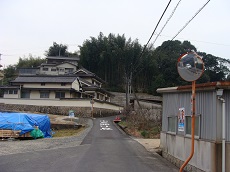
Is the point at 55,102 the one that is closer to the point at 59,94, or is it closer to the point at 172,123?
the point at 59,94

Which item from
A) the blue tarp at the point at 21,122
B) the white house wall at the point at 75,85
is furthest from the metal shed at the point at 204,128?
the white house wall at the point at 75,85

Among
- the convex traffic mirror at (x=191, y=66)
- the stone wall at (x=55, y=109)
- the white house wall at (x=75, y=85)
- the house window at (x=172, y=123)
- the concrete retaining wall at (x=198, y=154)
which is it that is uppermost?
the white house wall at (x=75, y=85)

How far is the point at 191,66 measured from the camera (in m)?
6.65

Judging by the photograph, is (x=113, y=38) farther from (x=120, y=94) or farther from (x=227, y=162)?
(x=227, y=162)

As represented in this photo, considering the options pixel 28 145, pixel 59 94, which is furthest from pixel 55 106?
pixel 28 145

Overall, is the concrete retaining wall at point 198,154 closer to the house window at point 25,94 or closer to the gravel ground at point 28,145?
the gravel ground at point 28,145

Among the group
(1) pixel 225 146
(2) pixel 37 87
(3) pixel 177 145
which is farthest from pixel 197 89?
(2) pixel 37 87

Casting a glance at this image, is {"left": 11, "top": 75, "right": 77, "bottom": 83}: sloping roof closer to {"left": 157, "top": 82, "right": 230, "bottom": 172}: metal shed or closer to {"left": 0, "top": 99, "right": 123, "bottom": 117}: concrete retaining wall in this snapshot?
{"left": 0, "top": 99, "right": 123, "bottom": 117}: concrete retaining wall

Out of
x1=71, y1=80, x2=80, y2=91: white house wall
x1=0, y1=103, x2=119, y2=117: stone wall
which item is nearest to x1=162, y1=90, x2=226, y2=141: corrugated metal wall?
x1=0, y1=103, x2=119, y2=117: stone wall

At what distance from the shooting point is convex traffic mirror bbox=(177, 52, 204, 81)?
655 centimetres

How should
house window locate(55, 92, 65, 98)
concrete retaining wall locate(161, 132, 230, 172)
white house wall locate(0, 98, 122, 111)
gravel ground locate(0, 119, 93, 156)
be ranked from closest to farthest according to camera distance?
concrete retaining wall locate(161, 132, 230, 172) → gravel ground locate(0, 119, 93, 156) → white house wall locate(0, 98, 122, 111) → house window locate(55, 92, 65, 98)

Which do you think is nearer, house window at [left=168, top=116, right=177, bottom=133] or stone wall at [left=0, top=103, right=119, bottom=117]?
house window at [left=168, top=116, right=177, bottom=133]

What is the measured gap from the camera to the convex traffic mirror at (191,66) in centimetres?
655

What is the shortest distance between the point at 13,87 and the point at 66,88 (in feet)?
31.6
